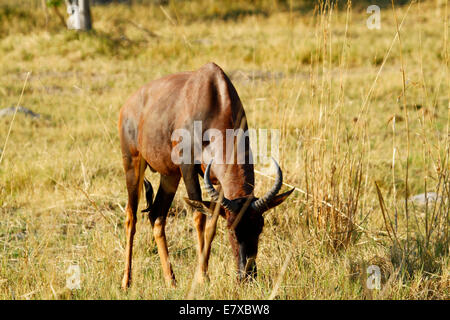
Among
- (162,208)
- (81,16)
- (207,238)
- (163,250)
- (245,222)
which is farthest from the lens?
(81,16)

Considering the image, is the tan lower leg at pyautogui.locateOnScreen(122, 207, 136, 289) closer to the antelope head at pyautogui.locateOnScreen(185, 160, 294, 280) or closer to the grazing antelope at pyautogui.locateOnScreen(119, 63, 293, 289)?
the grazing antelope at pyautogui.locateOnScreen(119, 63, 293, 289)

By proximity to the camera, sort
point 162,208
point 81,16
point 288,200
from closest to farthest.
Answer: point 162,208
point 288,200
point 81,16

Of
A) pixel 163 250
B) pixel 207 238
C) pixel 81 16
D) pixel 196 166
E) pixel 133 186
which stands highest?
pixel 81 16

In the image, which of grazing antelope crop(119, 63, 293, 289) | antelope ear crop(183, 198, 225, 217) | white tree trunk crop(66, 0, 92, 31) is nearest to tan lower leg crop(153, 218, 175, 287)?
grazing antelope crop(119, 63, 293, 289)

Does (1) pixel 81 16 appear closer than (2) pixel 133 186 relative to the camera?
No

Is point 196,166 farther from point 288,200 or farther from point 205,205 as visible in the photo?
point 288,200

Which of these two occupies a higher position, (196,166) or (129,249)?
(196,166)

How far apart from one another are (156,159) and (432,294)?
2.25 meters

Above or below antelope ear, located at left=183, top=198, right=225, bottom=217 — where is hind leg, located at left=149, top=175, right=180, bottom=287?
below

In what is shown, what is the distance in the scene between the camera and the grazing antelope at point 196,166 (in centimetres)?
357

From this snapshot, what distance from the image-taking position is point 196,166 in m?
4.11

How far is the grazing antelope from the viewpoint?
11.7 feet

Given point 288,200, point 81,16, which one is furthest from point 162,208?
point 81,16

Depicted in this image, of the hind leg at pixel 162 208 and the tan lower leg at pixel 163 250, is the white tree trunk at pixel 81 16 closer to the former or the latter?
the hind leg at pixel 162 208
